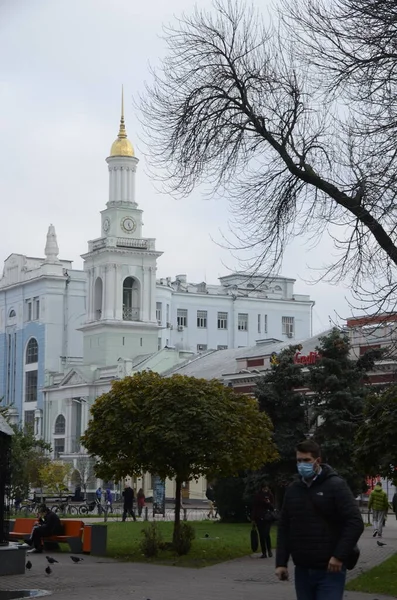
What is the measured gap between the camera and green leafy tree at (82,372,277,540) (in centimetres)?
2569

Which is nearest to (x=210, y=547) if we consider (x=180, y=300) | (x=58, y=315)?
(x=58, y=315)

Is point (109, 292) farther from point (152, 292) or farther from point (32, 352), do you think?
point (32, 352)

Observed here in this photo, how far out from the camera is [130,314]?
9475cm

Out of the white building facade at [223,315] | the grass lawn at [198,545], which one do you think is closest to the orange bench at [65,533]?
the grass lawn at [198,545]

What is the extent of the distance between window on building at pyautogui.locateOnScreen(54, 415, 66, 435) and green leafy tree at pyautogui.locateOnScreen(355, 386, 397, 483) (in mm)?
76199

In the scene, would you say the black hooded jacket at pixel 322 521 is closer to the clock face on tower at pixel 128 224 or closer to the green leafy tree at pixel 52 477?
the green leafy tree at pixel 52 477

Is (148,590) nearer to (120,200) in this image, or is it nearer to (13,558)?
(13,558)

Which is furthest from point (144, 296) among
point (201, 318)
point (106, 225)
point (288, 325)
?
point (288, 325)

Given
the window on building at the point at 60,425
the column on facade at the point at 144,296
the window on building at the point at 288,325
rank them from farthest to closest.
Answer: the window on building at the point at 288,325, the window on building at the point at 60,425, the column on facade at the point at 144,296

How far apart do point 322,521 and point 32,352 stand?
99.1 m

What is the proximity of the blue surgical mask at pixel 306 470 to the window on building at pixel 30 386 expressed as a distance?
95730 mm

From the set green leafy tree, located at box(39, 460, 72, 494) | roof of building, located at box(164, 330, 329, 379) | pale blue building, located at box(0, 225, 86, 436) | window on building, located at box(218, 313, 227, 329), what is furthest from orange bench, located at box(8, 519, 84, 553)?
window on building, located at box(218, 313, 227, 329)

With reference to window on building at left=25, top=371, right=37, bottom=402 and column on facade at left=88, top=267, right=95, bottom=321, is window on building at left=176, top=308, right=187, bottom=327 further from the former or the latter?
column on facade at left=88, top=267, right=95, bottom=321

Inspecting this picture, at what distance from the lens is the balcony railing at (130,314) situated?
94375mm
